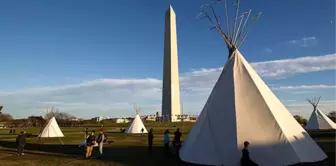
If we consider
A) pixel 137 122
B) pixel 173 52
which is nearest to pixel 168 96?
pixel 173 52

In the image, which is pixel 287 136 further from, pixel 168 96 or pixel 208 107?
pixel 168 96

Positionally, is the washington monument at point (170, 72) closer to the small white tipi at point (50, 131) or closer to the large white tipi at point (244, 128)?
the small white tipi at point (50, 131)

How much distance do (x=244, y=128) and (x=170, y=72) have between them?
61785mm

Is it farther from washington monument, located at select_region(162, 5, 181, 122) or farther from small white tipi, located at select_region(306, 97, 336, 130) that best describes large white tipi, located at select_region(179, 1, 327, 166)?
washington monument, located at select_region(162, 5, 181, 122)

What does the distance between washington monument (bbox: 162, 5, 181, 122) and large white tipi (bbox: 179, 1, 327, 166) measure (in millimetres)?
57060

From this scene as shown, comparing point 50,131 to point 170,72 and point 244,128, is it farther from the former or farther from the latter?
point 170,72

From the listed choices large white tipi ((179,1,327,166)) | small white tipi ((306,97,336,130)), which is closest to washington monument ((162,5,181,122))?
small white tipi ((306,97,336,130))

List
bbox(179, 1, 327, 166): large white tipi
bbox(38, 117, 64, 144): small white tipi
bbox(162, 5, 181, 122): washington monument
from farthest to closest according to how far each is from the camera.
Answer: bbox(162, 5, 181, 122): washington monument, bbox(38, 117, 64, 144): small white tipi, bbox(179, 1, 327, 166): large white tipi

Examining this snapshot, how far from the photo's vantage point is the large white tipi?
15.8m

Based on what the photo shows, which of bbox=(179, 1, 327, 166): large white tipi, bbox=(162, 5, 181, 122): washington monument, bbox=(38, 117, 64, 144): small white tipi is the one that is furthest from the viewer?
bbox=(162, 5, 181, 122): washington monument

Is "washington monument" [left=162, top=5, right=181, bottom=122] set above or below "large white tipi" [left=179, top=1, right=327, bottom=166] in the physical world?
above

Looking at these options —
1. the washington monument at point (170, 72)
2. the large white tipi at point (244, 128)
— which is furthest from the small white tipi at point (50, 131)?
the washington monument at point (170, 72)

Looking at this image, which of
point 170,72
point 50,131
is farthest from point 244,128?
point 170,72

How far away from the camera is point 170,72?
7806 cm
